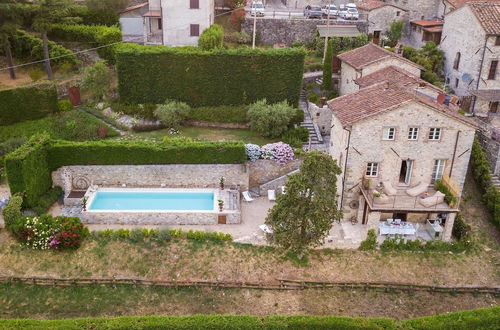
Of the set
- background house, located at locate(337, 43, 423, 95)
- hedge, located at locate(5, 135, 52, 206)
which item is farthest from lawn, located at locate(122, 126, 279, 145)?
background house, located at locate(337, 43, 423, 95)

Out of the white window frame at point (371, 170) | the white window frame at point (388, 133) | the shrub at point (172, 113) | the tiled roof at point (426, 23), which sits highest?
the tiled roof at point (426, 23)

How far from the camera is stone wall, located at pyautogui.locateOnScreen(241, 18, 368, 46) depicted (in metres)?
56.1

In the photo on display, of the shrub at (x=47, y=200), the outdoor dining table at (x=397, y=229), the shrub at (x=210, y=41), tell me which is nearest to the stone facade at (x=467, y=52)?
the outdoor dining table at (x=397, y=229)

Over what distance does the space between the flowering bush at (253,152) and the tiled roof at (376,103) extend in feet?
19.7

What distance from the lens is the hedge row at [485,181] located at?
31781 mm

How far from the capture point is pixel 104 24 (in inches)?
2089

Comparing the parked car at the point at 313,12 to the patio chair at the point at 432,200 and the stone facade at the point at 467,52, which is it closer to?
the stone facade at the point at 467,52

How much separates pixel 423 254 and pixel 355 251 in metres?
4.04

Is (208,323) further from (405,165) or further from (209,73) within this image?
(209,73)

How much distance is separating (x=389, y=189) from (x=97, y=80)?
25.8 m

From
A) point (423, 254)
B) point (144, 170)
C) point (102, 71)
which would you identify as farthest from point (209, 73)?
point (423, 254)

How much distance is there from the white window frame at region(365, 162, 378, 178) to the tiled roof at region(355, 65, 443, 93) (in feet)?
20.5

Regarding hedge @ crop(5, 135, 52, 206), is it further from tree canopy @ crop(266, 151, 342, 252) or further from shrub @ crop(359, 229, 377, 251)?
shrub @ crop(359, 229, 377, 251)

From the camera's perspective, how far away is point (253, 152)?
3447 cm
